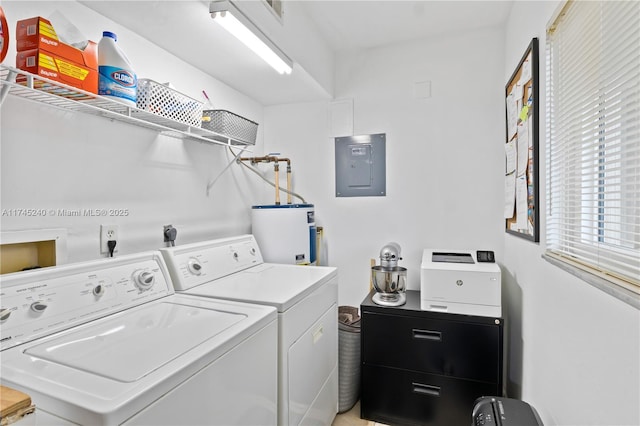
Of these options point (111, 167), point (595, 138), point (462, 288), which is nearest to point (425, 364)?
point (462, 288)

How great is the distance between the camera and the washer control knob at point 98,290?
3.77ft

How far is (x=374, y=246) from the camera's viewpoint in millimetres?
2602

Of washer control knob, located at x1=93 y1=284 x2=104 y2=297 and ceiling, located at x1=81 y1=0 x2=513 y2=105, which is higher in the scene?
ceiling, located at x1=81 y1=0 x2=513 y2=105

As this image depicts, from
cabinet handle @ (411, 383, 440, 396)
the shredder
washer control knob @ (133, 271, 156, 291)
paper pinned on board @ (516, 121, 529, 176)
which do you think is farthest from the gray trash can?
paper pinned on board @ (516, 121, 529, 176)

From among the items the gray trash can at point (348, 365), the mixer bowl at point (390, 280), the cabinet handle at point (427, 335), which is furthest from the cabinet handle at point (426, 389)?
the mixer bowl at point (390, 280)

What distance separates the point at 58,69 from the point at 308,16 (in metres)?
1.61

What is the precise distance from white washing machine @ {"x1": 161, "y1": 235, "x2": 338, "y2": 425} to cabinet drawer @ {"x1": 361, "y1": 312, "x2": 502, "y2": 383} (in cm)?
27

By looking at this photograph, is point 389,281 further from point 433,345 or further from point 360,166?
point 360,166

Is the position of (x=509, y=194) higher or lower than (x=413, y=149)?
lower

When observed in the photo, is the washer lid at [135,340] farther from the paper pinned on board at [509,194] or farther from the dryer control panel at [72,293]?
the paper pinned on board at [509,194]

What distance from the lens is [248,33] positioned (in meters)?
1.54

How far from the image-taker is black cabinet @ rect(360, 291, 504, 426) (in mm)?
1805

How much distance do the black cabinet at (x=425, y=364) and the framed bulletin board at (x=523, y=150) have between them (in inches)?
23.8

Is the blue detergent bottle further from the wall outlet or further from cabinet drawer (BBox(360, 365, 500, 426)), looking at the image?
cabinet drawer (BBox(360, 365, 500, 426))
